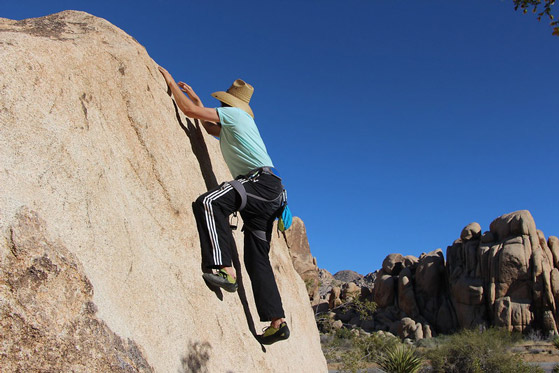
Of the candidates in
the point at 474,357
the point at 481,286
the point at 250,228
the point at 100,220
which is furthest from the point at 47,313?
the point at 481,286

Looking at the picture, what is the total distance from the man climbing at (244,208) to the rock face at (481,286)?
32269mm

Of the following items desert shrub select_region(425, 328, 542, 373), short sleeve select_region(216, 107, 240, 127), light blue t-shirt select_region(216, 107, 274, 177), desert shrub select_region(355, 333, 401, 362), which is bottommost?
desert shrub select_region(425, 328, 542, 373)

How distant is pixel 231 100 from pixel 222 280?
193 cm

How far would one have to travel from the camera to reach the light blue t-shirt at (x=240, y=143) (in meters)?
4.25

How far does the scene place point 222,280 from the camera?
3697 millimetres

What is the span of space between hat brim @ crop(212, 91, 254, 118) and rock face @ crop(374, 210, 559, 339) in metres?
32.4

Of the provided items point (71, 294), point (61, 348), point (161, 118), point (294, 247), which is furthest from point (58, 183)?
point (294, 247)

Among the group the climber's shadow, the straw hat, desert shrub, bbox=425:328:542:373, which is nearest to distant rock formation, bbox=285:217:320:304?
desert shrub, bbox=425:328:542:373

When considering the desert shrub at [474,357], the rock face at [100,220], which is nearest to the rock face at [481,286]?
the desert shrub at [474,357]

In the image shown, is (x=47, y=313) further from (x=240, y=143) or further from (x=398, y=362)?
(x=398, y=362)

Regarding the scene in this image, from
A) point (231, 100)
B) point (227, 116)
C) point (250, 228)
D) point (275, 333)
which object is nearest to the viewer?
point (275, 333)

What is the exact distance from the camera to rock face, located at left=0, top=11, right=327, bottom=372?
205 cm

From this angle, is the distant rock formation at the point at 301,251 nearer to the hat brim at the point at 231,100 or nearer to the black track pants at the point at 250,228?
the hat brim at the point at 231,100

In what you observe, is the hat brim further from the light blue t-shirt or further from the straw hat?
the light blue t-shirt
